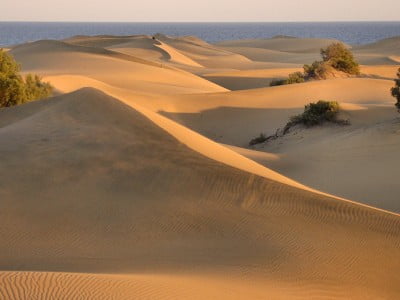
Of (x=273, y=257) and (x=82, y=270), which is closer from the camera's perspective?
(x=82, y=270)

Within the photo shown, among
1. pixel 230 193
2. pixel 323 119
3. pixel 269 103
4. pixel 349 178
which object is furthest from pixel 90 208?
pixel 269 103

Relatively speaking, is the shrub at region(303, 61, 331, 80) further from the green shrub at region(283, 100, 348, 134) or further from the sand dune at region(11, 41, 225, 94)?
the green shrub at region(283, 100, 348, 134)

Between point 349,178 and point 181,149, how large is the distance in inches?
193

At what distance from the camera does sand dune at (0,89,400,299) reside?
749 centimetres

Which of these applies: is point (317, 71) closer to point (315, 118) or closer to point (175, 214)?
point (315, 118)

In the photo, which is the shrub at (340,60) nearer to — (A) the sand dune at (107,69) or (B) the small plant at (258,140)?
(A) the sand dune at (107,69)

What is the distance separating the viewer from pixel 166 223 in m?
9.04

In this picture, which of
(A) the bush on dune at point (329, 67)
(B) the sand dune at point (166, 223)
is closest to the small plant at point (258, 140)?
(B) the sand dune at point (166, 223)

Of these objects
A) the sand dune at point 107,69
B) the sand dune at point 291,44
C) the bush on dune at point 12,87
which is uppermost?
the bush on dune at point 12,87

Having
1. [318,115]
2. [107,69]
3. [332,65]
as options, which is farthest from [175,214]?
[107,69]

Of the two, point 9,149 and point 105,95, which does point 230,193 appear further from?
point 105,95

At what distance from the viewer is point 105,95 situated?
14219 millimetres

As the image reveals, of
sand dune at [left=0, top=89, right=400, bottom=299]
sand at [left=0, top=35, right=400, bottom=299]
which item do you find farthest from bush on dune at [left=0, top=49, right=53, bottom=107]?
sand dune at [left=0, top=89, right=400, bottom=299]

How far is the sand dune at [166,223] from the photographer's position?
24.6ft
